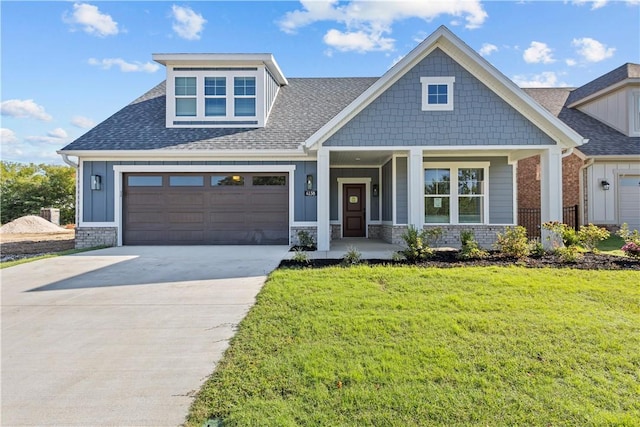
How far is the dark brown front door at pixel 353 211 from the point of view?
14336 mm

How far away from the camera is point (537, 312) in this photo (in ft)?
15.0

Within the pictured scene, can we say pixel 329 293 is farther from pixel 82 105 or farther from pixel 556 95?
pixel 556 95

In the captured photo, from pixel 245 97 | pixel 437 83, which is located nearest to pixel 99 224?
pixel 245 97

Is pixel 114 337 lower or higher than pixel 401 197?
lower

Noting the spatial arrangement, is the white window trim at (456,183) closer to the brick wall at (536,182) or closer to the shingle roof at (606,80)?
the brick wall at (536,182)

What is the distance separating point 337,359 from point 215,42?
13.6 m

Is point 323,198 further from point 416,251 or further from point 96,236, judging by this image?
point 96,236

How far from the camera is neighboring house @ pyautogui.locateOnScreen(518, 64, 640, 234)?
13555 mm

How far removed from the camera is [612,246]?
10664mm

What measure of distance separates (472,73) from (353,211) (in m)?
6.64

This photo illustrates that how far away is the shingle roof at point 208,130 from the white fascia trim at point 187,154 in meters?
0.16

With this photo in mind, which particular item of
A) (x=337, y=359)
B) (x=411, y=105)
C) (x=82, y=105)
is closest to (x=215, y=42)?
(x=82, y=105)

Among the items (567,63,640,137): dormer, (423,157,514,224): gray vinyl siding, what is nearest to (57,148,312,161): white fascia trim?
(423,157,514,224): gray vinyl siding

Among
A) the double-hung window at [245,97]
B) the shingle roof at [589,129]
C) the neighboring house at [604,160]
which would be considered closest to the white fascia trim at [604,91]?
the neighboring house at [604,160]
